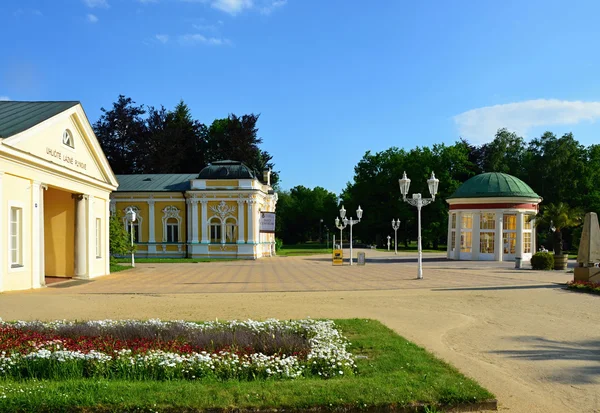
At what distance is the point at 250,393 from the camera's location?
5684 mm

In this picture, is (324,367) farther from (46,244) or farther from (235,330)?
(46,244)

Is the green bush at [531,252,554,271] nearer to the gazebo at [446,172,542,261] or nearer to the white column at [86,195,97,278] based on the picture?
the gazebo at [446,172,542,261]

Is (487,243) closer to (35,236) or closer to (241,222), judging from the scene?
(241,222)

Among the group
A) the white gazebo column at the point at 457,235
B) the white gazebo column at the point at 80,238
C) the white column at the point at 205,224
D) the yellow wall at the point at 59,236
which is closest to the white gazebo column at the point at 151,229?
the white column at the point at 205,224

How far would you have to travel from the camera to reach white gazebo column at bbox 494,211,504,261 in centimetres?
3822

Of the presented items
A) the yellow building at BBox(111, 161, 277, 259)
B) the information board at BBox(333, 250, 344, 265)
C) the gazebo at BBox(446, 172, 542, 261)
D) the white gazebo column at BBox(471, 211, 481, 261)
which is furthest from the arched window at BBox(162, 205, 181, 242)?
the white gazebo column at BBox(471, 211, 481, 261)

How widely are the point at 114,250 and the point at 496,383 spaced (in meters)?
30.3

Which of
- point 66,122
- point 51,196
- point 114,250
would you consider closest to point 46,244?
point 51,196

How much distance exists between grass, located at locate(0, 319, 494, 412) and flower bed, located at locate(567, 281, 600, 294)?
1242 cm

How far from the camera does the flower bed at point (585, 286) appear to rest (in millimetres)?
16641

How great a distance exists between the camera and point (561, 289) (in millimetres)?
17953

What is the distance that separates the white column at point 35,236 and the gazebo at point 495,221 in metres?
30.0

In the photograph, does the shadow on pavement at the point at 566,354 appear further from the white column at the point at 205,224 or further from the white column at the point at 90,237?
the white column at the point at 205,224

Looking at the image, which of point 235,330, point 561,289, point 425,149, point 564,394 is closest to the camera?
point 564,394
